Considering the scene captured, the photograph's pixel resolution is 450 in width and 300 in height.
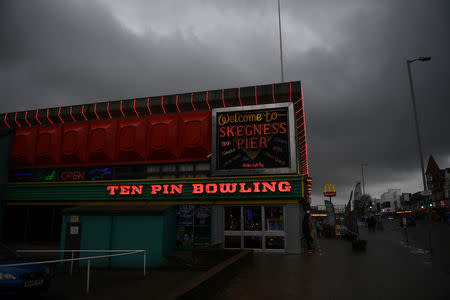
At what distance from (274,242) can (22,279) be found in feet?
41.8

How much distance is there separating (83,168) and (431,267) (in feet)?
70.6

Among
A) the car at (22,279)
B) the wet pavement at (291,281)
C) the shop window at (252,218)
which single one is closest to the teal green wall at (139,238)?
the wet pavement at (291,281)

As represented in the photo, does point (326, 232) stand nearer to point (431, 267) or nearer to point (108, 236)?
point (431, 267)

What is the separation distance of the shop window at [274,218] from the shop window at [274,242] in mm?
490

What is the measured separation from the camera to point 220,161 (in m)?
19.5

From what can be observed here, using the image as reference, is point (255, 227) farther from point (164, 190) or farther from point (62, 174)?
point (62, 174)

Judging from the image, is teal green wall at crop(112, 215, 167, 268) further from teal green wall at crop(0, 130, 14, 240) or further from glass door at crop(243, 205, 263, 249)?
teal green wall at crop(0, 130, 14, 240)

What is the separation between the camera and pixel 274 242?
17.4m

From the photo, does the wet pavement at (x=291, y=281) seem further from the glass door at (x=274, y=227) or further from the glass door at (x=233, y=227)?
the glass door at (x=233, y=227)


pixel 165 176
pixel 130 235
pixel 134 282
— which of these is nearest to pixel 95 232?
pixel 130 235

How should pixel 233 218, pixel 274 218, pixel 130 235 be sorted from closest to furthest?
pixel 130 235 < pixel 274 218 < pixel 233 218

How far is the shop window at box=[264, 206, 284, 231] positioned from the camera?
17.6 meters

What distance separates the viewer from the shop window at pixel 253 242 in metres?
17.6

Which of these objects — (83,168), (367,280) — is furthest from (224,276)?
(83,168)
